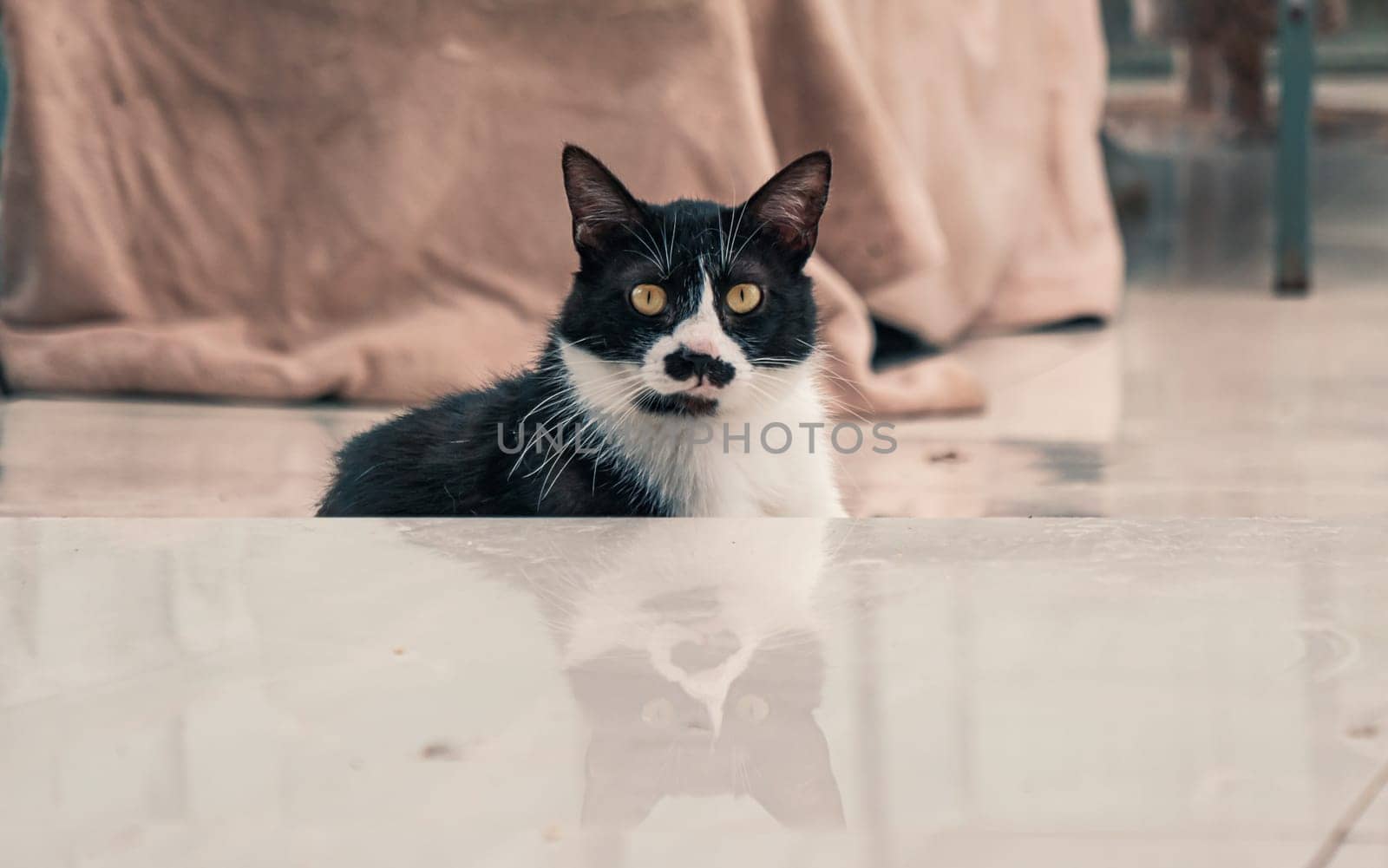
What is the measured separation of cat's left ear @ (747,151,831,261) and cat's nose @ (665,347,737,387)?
0.44 feet

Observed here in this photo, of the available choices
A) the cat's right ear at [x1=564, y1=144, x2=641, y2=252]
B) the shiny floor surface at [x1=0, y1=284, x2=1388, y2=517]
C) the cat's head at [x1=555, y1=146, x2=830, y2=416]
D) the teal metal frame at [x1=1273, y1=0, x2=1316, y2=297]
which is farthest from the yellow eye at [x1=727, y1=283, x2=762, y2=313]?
the teal metal frame at [x1=1273, y1=0, x2=1316, y2=297]

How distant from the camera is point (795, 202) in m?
1.38

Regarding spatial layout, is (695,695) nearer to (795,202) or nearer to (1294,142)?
(795,202)

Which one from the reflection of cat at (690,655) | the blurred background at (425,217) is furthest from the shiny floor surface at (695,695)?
the blurred background at (425,217)

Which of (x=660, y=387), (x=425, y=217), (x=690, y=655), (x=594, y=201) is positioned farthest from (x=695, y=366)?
(x=425, y=217)

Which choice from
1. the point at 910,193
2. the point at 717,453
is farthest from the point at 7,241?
the point at 717,453

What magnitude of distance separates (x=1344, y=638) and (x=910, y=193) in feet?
5.54

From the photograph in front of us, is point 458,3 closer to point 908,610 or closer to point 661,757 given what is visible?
point 908,610

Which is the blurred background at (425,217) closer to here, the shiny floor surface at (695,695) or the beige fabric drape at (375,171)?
the beige fabric drape at (375,171)

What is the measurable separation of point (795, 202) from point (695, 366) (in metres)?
0.18

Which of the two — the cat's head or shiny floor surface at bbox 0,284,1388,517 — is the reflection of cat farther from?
shiny floor surface at bbox 0,284,1388,517

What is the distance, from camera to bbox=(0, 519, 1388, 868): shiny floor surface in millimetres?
792

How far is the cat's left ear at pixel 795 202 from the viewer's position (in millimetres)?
1359

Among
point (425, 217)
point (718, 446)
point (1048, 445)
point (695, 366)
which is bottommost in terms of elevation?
point (1048, 445)
